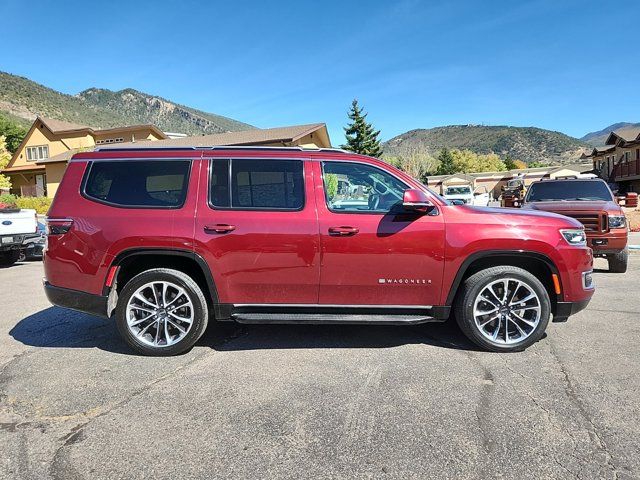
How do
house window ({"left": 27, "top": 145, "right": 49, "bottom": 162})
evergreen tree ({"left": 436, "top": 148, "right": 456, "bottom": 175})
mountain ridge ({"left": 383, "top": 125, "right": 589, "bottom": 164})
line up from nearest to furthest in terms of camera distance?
house window ({"left": 27, "top": 145, "right": 49, "bottom": 162}) < evergreen tree ({"left": 436, "top": 148, "right": 456, "bottom": 175}) < mountain ridge ({"left": 383, "top": 125, "right": 589, "bottom": 164})

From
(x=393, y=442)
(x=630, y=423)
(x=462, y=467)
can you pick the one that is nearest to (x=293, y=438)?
(x=393, y=442)

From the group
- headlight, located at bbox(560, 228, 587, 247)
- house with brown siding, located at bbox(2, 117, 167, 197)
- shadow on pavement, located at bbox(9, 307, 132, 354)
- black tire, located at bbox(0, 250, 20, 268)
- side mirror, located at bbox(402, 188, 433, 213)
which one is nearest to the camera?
side mirror, located at bbox(402, 188, 433, 213)

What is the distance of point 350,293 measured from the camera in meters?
4.15

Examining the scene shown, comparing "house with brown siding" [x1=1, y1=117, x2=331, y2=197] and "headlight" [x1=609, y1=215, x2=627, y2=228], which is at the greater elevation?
"house with brown siding" [x1=1, y1=117, x2=331, y2=197]

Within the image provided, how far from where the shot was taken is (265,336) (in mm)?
4820

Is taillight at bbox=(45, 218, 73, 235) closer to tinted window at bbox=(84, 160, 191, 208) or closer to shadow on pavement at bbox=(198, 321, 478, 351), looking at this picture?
tinted window at bbox=(84, 160, 191, 208)

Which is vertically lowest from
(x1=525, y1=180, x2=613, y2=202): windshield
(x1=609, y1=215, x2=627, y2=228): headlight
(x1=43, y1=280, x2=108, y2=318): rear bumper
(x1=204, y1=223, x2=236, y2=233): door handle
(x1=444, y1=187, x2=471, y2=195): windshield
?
(x1=43, y1=280, x2=108, y2=318): rear bumper

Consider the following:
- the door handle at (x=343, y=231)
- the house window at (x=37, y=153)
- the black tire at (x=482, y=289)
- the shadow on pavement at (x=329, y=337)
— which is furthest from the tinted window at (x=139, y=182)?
the house window at (x=37, y=153)

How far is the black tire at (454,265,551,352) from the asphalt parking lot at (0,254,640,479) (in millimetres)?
119

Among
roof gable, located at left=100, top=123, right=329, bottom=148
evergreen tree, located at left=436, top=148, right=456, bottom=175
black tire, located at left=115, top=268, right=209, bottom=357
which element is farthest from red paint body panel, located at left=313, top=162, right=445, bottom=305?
evergreen tree, located at left=436, top=148, right=456, bottom=175

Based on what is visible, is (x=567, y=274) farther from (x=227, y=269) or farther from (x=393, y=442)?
(x=227, y=269)

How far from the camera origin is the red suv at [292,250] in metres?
4.09

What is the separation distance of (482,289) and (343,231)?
143cm

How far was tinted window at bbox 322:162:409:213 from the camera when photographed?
4203 mm
